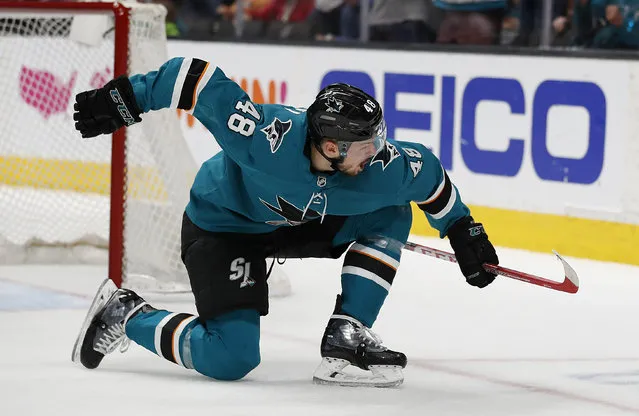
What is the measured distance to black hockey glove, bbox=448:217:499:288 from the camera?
134 inches

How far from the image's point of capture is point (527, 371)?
139 inches

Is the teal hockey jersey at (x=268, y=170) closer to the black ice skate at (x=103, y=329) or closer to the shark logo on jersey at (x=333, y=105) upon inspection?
the shark logo on jersey at (x=333, y=105)

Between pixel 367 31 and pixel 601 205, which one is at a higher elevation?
pixel 367 31

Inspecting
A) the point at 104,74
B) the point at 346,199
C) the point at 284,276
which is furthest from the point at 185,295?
the point at 104,74

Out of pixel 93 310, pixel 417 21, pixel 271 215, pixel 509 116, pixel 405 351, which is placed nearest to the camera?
pixel 271 215

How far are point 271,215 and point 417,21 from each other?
3.28 m

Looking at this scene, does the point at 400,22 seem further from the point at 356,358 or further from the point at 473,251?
the point at 356,358

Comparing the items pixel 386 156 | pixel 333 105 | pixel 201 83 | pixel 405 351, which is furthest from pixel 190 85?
pixel 405 351

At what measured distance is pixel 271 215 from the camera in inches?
132

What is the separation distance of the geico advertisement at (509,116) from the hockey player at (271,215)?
2299 millimetres

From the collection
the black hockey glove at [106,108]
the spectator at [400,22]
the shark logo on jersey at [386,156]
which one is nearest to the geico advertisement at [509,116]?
the spectator at [400,22]

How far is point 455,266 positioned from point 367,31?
5.45 feet

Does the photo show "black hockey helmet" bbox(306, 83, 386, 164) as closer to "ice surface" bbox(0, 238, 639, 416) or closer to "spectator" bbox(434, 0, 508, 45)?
"ice surface" bbox(0, 238, 639, 416)

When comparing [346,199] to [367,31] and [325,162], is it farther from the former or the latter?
[367,31]
